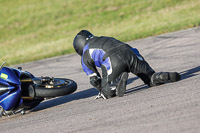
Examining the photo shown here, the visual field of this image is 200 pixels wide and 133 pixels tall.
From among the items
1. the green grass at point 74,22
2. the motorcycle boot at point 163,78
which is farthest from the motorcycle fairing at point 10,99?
the green grass at point 74,22

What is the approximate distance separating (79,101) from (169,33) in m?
7.90

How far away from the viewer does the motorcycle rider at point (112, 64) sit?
22.4ft

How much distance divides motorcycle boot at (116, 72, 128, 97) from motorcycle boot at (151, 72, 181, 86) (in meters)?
0.73

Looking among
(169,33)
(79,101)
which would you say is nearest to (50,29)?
(169,33)

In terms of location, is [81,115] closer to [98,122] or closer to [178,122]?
[98,122]

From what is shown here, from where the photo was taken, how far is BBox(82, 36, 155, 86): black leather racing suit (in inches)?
268

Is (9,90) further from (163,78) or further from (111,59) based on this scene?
(163,78)

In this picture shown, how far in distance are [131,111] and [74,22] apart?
19.0m

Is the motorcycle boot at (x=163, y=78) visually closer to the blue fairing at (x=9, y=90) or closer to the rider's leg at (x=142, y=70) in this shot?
the rider's leg at (x=142, y=70)

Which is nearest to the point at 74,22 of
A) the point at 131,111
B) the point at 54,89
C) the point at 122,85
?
the point at 54,89

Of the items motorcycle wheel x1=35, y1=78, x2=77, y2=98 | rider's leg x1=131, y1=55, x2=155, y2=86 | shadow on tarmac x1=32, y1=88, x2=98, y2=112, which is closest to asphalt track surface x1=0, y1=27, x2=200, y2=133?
shadow on tarmac x1=32, y1=88, x2=98, y2=112

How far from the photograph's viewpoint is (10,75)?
677 centimetres

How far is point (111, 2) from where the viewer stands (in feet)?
85.9

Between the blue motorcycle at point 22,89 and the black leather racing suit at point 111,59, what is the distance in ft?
1.84
